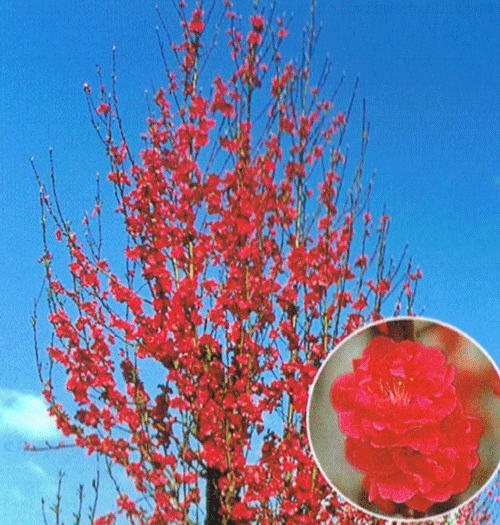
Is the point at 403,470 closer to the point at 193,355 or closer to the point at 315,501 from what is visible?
the point at 315,501

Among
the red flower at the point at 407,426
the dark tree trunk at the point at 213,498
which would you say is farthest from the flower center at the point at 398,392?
the dark tree trunk at the point at 213,498

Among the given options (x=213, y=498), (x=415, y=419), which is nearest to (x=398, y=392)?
(x=415, y=419)

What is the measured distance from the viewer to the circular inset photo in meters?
3.22

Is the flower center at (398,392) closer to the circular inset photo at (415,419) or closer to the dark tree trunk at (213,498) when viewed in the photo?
the circular inset photo at (415,419)

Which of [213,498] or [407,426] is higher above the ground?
[213,498]

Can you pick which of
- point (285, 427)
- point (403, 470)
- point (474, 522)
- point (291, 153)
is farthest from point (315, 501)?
point (474, 522)

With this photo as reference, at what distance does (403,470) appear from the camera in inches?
130

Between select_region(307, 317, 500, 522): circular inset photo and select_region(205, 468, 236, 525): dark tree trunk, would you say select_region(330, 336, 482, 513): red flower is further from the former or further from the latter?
select_region(205, 468, 236, 525): dark tree trunk

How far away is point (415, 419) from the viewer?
320 cm

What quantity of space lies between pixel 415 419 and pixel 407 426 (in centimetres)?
5

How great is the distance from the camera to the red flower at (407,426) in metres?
3.21

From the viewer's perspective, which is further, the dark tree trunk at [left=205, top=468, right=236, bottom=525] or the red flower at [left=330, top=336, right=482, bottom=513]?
the dark tree trunk at [left=205, top=468, right=236, bottom=525]

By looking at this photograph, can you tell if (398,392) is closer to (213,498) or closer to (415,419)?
(415,419)

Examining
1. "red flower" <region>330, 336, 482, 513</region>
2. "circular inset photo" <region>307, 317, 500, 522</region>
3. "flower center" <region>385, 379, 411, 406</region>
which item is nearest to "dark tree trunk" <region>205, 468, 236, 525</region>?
"circular inset photo" <region>307, 317, 500, 522</region>
